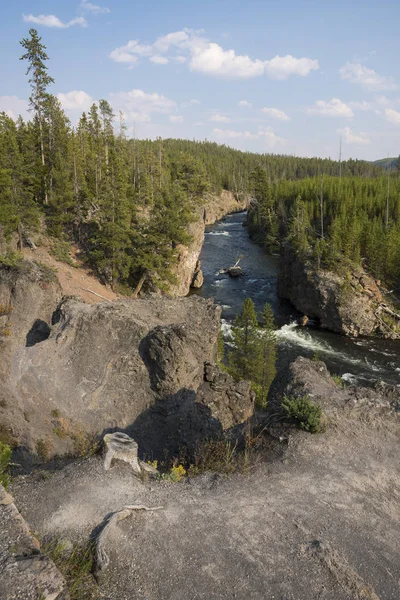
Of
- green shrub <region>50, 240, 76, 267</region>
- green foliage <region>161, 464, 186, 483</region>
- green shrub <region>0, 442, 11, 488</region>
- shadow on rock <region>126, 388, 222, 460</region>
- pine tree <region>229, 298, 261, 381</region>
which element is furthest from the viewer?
green shrub <region>50, 240, 76, 267</region>

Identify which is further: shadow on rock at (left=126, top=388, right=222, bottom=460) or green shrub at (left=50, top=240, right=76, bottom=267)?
green shrub at (left=50, top=240, right=76, bottom=267)

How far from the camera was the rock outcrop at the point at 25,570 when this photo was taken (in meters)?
6.73

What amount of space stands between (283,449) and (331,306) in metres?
40.8

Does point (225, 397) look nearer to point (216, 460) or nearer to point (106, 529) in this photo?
point (216, 460)

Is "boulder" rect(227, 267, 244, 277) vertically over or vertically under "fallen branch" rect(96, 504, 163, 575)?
under

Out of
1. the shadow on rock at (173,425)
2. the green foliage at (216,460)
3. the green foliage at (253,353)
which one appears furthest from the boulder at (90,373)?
the green foliage at (253,353)

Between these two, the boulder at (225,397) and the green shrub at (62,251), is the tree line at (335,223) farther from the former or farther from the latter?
the boulder at (225,397)

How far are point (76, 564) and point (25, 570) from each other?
1.24 m

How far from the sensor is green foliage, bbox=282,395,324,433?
13.7m

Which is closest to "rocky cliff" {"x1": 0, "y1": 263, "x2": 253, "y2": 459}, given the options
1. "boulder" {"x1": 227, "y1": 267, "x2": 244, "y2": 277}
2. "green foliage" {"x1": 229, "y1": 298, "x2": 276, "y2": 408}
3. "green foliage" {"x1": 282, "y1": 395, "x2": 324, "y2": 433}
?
"green foliage" {"x1": 282, "y1": 395, "x2": 324, "y2": 433}

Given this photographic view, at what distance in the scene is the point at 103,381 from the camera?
68.9 ft

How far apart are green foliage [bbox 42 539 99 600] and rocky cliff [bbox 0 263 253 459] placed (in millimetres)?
10018

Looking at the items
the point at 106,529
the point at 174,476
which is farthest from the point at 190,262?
the point at 106,529

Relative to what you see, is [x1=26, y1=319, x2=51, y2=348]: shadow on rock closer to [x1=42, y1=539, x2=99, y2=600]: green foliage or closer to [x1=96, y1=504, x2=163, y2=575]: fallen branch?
[x1=96, y1=504, x2=163, y2=575]: fallen branch
